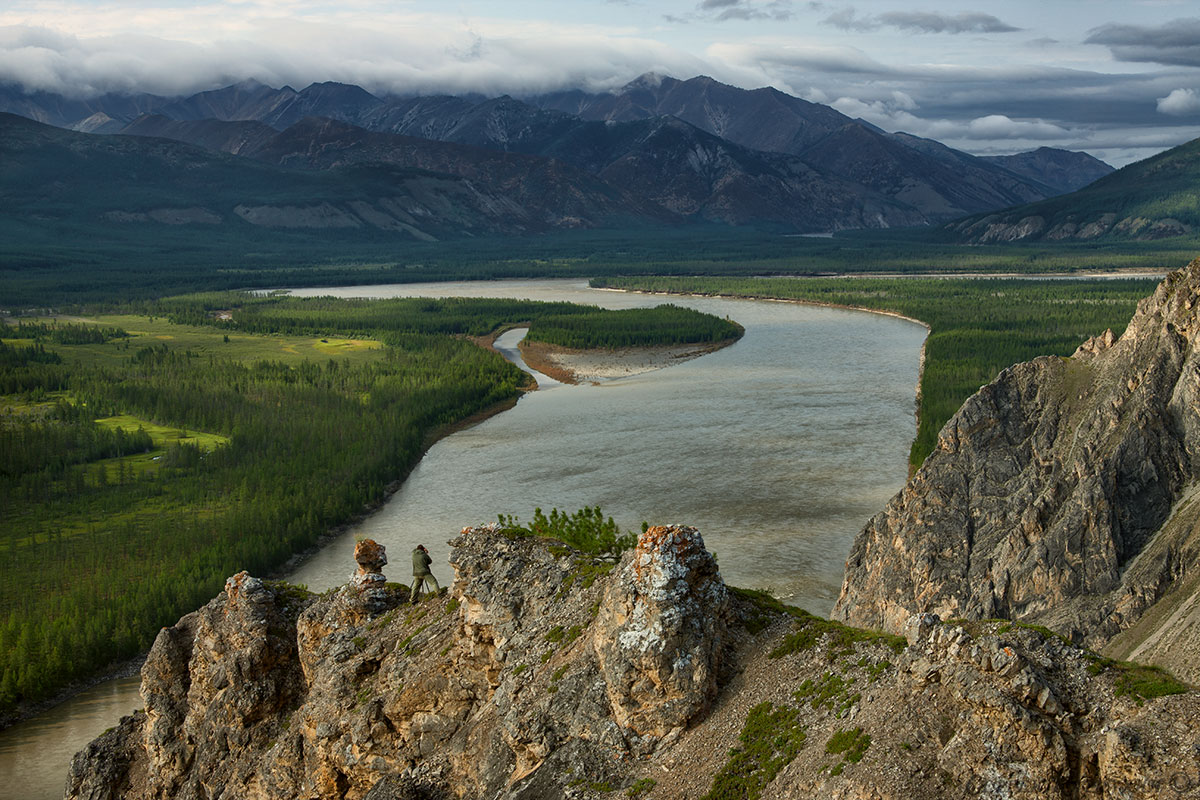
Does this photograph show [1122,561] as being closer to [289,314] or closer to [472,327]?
[472,327]

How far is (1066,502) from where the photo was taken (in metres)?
42.7

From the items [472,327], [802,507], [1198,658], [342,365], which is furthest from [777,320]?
[1198,658]

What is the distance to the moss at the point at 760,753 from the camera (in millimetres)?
22500

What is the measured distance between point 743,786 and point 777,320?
163678 millimetres

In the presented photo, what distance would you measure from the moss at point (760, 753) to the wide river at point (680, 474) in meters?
29.8

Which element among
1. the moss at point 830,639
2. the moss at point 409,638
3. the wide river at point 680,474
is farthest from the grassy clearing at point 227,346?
the moss at point 830,639

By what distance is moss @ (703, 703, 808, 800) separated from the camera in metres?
22.5

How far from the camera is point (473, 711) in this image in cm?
2881

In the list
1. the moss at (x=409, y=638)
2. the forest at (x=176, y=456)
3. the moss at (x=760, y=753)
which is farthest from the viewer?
the forest at (x=176, y=456)

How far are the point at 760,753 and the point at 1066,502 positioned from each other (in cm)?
2411

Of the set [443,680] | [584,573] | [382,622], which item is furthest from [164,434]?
[584,573]

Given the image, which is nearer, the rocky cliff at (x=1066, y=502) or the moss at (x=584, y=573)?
the moss at (x=584, y=573)

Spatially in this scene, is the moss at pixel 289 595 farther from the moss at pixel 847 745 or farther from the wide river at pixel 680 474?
the moss at pixel 847 745

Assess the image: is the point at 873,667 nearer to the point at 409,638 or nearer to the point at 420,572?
the point at 409,638
